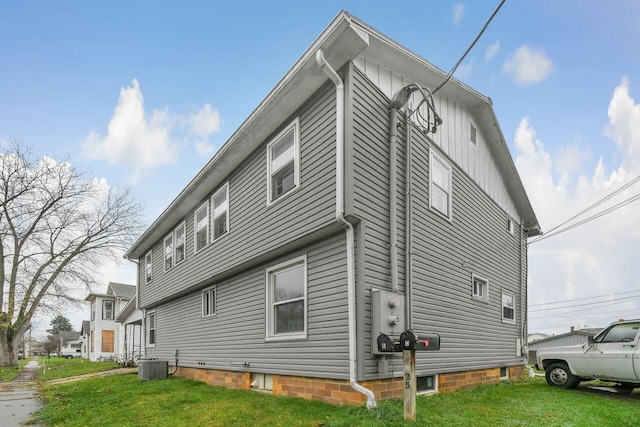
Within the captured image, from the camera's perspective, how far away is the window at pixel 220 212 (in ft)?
37.7

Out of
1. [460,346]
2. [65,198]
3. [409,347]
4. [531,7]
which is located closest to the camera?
[409,347]

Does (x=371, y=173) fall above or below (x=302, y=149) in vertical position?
below

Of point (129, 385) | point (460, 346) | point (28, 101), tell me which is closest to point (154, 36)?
point (28, 101)

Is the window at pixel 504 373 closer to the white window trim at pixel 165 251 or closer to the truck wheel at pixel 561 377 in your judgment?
the truck wheel at pixel 561 377

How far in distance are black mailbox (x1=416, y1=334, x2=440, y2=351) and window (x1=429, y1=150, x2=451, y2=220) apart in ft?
11.9

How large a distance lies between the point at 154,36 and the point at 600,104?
1239cm

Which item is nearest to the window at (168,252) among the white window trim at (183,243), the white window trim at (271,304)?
the white window trim at (183,243)

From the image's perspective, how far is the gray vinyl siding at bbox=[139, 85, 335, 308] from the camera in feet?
24.9

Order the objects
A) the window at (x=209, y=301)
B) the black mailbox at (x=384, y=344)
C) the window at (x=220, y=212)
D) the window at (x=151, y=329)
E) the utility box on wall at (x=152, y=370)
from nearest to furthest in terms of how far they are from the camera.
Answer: the black mailbox at (x=384, y=344), the window at (x=220, y=212), the window at (x=209, y=301), the utility box on wall at (x=152, y=370), the window at (x=151, y=329)

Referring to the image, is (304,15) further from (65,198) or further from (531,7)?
(65,198)

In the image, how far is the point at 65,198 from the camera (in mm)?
29672

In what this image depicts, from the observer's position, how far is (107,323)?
3681 cm

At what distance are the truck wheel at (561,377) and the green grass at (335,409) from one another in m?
0.30

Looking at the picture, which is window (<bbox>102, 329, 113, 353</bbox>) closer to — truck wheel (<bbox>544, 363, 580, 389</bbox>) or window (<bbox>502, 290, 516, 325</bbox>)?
window (<bbox>502, 290, 516, 325</bbox>)
